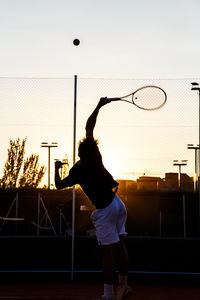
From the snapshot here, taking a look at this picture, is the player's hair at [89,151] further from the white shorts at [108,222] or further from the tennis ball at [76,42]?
the tennis ball at [76,42]

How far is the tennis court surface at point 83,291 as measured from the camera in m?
6.17

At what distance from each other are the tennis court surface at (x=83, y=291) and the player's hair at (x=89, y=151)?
1902 millimetres

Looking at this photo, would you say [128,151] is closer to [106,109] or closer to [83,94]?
[106,109]

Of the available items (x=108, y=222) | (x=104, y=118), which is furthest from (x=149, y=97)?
(x=108, y=222)

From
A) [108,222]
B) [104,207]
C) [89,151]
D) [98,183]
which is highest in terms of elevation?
[89,151]

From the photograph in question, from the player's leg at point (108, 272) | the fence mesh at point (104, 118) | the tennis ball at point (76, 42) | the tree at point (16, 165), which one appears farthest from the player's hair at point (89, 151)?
the tennis ball at point (76, 42)

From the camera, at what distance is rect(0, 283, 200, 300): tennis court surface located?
20.2ft

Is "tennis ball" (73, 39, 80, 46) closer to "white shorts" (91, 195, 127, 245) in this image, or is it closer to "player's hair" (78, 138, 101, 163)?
"player's hair" (78, 138, 101, 163)

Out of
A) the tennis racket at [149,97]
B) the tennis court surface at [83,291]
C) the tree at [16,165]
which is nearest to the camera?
the tennis court surface at [83,291]

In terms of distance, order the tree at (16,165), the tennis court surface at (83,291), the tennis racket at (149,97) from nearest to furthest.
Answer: the tennis court surface at (83,291) → the tennis racket at (149,97) → the tree at (16,165)

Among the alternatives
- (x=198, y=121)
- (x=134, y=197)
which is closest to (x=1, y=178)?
(x=198, y=121)

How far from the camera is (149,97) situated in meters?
7.95

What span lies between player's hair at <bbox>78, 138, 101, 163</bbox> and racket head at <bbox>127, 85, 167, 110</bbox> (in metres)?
2.77

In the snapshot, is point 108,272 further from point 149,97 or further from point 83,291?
point 149,97
